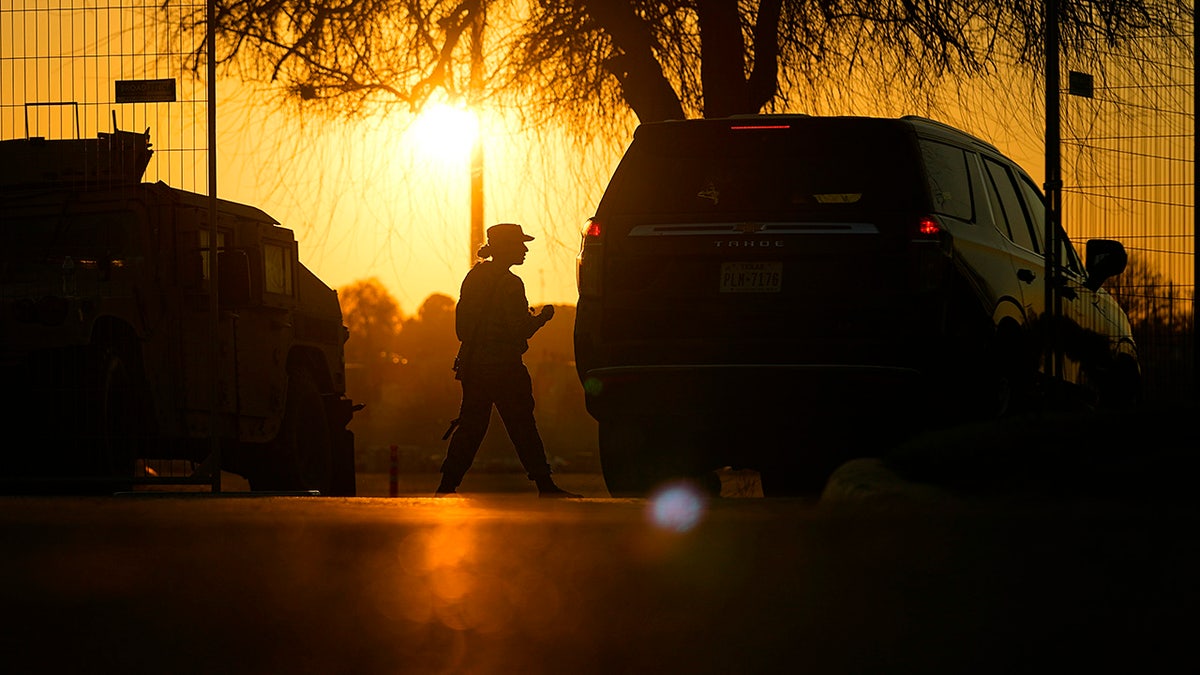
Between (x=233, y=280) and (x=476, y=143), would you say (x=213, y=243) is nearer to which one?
(x=233, y=280)

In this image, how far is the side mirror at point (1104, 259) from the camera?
37.0ft

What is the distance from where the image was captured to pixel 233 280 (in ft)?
44.2

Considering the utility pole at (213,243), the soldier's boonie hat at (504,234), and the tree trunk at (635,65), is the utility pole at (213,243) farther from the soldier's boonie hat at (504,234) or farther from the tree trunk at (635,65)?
the tree trunk at (635,65)

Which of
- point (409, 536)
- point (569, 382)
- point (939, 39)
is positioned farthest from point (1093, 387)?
point (569, 382)

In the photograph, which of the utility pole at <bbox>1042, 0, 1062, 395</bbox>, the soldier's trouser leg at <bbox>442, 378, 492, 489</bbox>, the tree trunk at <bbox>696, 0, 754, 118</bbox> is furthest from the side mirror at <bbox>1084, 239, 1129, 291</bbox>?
the tree trunk at <bbox>696, 0, 754, 118</bbox>

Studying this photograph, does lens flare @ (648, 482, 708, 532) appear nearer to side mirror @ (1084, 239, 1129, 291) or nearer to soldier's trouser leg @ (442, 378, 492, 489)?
side mirror @ (1084, 239, 1129, 291)

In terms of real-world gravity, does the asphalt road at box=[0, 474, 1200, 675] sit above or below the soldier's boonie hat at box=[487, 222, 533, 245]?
below

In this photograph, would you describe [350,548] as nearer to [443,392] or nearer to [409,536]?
[409,536]

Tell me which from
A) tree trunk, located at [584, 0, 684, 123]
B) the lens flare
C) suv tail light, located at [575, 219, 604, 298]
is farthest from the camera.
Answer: tree trunk, located at [584, 0, 684, 123]

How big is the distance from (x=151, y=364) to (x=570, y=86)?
5608 millimetres

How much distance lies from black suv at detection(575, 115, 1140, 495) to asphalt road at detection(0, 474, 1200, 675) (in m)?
Result: 3.80

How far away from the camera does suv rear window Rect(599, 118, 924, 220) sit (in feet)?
31.1

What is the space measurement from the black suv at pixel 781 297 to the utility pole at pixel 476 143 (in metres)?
7.43

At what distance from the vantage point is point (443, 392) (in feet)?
204
